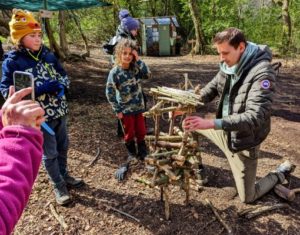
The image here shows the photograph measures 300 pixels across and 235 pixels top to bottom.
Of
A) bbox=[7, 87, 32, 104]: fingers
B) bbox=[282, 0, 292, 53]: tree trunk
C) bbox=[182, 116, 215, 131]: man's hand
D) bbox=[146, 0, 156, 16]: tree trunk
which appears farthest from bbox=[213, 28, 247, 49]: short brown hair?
bbox=[146, 0, 156, 16]: tree trunk

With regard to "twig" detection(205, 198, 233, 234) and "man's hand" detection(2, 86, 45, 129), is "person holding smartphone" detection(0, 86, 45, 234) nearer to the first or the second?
"man's hand" detection(2, 86, 45, 129)

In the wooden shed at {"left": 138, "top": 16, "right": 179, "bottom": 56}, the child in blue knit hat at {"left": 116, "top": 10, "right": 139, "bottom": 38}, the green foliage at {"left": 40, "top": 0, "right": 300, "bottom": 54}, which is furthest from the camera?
Answer: the wooden shed at {"left": 138, "top": 16, "right": 179, "bottom": 56}

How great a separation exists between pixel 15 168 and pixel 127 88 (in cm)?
297

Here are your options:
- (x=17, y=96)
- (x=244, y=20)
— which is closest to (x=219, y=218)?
(x=17, y=96)

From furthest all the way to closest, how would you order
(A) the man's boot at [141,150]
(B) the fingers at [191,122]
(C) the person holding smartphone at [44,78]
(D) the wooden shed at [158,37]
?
1. (D) the wooden shed at [158,37]
2. (A) the man's boot at [141,150]
3. (C) the person holding smartphone at [44,78]
4. (B) the fingers at [191,122]

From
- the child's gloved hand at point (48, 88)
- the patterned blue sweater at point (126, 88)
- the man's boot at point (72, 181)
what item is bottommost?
the man's boot at point (72, 181)

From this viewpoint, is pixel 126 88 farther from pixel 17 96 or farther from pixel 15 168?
pixel 15 168

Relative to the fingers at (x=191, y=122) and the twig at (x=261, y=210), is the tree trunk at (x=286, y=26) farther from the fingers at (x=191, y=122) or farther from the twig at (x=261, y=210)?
the fingers at (x=191, y=122)

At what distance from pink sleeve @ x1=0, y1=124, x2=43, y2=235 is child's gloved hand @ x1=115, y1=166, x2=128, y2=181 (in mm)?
2925

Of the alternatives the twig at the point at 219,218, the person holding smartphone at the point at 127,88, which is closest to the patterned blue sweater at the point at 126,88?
the person holding smartphone at the point at 127,88

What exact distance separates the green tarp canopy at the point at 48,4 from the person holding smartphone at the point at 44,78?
3.53 metres

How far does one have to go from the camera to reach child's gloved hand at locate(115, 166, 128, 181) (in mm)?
4100

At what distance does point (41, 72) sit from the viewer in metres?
3.23

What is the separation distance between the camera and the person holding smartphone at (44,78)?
3.09m
